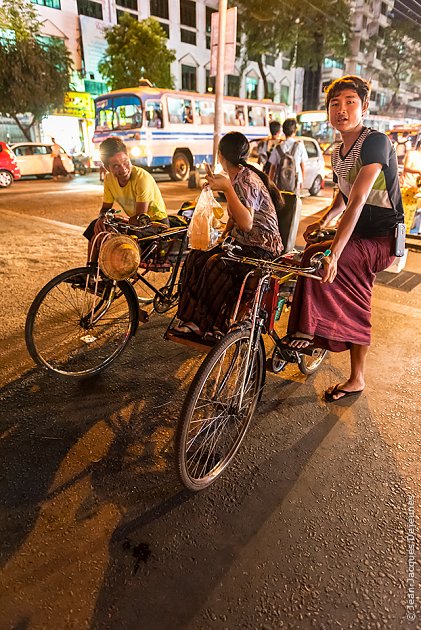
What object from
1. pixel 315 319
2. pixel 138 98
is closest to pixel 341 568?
pixel 315 319

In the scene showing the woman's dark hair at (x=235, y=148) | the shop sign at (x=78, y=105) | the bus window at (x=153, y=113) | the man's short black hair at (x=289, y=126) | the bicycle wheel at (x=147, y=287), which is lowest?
the bicycle wheel at (x=147, y=287)

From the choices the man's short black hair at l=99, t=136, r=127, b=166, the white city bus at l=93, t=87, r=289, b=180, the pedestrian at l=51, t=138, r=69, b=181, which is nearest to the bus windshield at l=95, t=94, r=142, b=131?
the white city bus at l=93, t=87, r=289, b=180

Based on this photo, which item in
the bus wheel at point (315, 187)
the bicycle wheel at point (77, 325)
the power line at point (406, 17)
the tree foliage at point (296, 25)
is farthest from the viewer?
the power line at point (406, 17)

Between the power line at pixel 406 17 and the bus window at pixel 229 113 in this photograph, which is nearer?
the bus window at pixel 229 113

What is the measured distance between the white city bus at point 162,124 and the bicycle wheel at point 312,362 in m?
13.6

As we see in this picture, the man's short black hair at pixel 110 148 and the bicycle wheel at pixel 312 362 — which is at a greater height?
the man's short black hair at pixel 110 148

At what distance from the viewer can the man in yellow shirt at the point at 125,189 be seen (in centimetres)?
363

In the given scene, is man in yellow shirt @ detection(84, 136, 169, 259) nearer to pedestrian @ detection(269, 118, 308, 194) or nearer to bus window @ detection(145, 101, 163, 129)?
pedestrian @ detection(269, 118, 308, 194)

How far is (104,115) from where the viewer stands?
54.4 feet

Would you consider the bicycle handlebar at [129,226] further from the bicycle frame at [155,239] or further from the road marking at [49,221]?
the road marking at [49,221]

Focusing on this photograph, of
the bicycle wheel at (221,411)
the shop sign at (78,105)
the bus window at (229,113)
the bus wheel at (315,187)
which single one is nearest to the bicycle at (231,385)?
the bicycle wheel at (221,411)

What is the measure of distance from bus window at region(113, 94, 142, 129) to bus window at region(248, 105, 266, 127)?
575 centimetres

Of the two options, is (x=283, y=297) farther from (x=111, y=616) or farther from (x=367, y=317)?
(x=111, y=616)

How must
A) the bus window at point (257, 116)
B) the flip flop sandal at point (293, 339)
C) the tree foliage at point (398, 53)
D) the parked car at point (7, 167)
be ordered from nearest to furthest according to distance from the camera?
1. the flip flop sandal at point (293, 339)
2. the parked car at point (7, 167)
3. the bus window at point (257, 116)
4. the tree foliage at point (398, 53)
